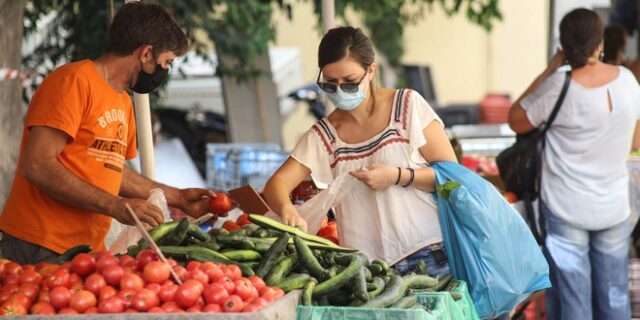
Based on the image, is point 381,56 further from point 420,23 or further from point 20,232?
point 20,232

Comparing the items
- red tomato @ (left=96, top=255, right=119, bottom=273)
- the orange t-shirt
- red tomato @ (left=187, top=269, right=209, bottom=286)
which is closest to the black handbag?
the orange t-shirt

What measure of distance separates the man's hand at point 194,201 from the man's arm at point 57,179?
2.35 ft

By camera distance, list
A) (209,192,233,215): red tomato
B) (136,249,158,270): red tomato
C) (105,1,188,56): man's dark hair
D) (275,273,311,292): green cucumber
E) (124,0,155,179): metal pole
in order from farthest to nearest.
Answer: (124,0,155,179): metal pole, (209,192,233,215): red tomato, (105,1,188,56): man's dark hair, (275,273,311,292): green cucumber, (136,249,158,270): red tomato

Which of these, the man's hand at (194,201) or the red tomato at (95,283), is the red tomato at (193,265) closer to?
the red tomato at (95,283)

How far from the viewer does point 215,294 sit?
4156mm

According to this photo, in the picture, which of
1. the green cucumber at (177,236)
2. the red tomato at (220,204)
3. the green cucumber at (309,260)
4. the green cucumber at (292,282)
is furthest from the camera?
the red tomato at (220,204)

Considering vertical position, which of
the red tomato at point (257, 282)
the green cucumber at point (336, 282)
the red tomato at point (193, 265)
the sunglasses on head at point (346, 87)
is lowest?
the green cucumber at point (336, 282)

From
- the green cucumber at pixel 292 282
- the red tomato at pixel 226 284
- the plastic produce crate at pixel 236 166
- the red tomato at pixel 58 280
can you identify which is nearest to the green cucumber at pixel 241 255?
the green cucumber at pixel 292 282

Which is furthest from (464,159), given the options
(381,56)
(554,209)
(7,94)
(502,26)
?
(502,26)

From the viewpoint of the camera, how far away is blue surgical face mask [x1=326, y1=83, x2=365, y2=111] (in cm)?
502

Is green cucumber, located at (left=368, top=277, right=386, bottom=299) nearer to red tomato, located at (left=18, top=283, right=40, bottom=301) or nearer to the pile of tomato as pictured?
the pile of tomato

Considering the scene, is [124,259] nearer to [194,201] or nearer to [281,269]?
[281,269]

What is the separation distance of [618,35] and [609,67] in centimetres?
251

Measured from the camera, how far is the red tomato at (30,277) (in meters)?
4.42
